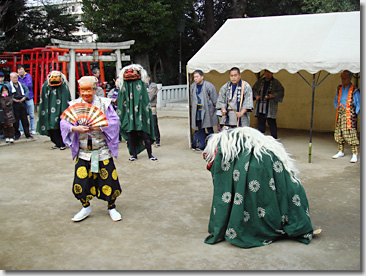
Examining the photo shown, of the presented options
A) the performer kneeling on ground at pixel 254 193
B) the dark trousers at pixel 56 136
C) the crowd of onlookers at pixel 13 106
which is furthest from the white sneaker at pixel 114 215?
the crowd of onlookers at pixel 13 106

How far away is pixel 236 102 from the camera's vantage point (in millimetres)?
7262

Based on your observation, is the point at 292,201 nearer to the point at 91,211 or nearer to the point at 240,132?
the point at 240,132

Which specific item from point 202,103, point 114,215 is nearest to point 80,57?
point 202,103

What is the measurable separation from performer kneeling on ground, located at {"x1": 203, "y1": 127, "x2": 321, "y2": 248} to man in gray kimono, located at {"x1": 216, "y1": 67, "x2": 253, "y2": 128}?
3343mm

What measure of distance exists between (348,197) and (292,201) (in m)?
2.09

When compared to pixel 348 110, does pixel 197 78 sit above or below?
above

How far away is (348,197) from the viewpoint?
5512mm

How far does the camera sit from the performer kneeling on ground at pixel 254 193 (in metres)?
3.73

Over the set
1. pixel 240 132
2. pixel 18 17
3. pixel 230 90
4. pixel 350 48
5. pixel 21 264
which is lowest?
pixel 21 264

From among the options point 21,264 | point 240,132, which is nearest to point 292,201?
point 240,132

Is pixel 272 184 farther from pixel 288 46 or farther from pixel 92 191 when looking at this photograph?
pixel 288 46

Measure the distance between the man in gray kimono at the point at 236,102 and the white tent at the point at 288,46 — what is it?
748mm

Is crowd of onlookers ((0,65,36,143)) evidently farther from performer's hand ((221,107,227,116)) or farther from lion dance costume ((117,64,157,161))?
performer's hand ((221,107,227,116))

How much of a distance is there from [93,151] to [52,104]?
15.0ft
